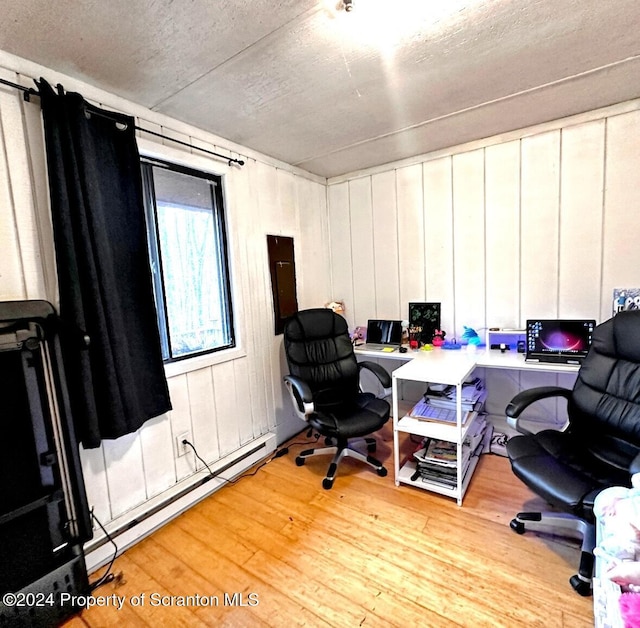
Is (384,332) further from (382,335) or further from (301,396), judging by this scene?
(301,396)

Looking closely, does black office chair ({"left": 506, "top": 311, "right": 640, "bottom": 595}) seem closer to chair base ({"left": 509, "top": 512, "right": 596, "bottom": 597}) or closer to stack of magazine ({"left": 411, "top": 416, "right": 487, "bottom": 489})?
chair base ({"left": 509, "top": 512, "right": 596, "bottom": 597})

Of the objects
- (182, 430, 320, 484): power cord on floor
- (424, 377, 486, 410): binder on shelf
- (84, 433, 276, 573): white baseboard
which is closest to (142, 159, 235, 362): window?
(182, 430, 320, 484): power cord on floor

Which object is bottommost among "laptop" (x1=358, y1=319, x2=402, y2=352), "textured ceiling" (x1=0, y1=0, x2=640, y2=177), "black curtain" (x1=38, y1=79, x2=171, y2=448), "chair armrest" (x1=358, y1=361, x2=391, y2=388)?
"chair armrest" (x1=358, y1=361, x2=391, y2=388)

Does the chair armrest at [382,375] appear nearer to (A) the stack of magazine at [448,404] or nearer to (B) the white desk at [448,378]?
(B) the white desk at [448,378]

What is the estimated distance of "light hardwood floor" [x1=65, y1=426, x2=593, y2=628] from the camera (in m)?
1.33

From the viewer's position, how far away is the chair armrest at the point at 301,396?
206 centimetres

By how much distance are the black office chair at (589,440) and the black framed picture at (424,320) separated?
3.43 ft

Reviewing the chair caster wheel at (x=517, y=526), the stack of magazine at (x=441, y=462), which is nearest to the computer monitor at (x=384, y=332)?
the stack of magazine at (x=441, y=462)

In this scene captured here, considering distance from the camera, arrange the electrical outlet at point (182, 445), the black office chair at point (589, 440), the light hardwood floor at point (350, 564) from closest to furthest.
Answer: the light hardwood floor at point (350, 564)
the black office chair at point (589, 440)
the electrical outlet at point (182, 445)

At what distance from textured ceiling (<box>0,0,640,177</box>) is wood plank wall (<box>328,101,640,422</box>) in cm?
28

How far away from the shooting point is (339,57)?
1.47m

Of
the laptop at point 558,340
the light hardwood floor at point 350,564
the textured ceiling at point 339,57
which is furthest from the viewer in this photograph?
the laptop at point 558,340

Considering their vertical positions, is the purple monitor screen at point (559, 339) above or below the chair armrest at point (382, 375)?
above

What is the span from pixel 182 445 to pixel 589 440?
2311mm
